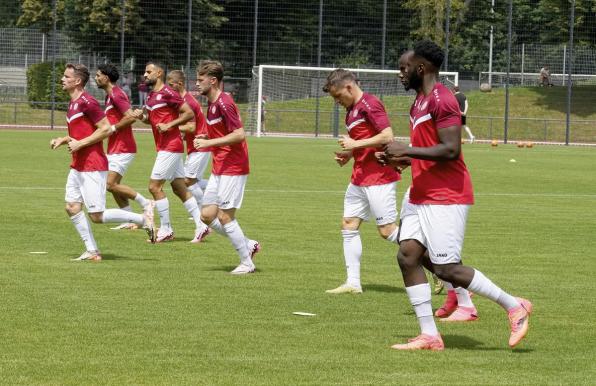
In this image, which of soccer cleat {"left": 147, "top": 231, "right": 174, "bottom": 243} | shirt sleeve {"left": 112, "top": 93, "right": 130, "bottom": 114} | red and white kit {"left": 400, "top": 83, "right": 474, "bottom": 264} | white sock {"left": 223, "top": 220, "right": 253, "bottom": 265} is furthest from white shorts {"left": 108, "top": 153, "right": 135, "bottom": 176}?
red and white kit {"left": 400, "top": 83, "right": 474, "bottom": 264}

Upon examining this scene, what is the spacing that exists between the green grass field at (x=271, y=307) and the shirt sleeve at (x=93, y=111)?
1555mm

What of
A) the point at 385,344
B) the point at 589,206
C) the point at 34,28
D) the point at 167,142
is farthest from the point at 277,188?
the point at 34,28

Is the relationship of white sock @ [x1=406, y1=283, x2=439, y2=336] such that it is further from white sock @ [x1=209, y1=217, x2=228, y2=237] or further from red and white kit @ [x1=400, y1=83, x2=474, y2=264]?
white sock @ [x1=209, y1=217, x2=228, y2=237]

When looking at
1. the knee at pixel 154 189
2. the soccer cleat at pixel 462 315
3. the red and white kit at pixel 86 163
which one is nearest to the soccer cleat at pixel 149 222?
the red and white kit at pixel 86 163

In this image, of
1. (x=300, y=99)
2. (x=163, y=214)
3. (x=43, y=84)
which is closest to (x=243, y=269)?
(x=163, y=214)

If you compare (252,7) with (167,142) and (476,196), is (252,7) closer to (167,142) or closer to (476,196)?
(476,196)

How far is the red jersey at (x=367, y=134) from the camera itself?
11.0 metres

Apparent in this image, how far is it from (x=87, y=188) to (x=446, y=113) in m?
6.10

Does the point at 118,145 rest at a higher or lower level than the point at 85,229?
higher

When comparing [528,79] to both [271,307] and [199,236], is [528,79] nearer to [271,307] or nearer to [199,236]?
[199,236]

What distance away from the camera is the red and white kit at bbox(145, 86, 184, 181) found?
16.4 metres

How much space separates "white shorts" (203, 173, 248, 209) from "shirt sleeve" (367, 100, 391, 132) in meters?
1.99

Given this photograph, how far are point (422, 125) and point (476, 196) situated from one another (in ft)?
50.9

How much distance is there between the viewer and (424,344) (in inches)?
325
